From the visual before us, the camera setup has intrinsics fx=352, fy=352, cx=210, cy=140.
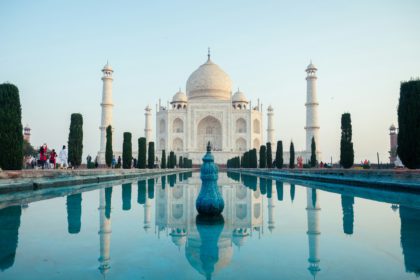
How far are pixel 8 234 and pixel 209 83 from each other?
3151 cm

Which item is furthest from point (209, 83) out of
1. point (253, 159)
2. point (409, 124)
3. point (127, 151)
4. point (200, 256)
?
point (200, 256)

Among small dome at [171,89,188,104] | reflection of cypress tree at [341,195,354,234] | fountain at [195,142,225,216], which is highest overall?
small dome at [171,89,188,104]

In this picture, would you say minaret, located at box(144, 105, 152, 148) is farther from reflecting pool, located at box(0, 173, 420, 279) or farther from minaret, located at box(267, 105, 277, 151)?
reflecting pool, located at box(0, 173, 420, 279)

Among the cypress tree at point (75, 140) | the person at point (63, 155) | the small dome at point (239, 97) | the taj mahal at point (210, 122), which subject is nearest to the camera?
the cypress tree at point (75, 140)

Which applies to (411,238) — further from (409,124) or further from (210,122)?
(210,122)

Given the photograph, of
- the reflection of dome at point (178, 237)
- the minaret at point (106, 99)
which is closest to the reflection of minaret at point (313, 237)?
the reflection of dome at point (178, 237)

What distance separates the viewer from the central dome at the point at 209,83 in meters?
32.7

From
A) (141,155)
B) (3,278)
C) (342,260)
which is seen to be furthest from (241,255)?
(141,155)

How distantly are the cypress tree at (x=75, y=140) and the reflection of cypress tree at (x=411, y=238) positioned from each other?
9182mm

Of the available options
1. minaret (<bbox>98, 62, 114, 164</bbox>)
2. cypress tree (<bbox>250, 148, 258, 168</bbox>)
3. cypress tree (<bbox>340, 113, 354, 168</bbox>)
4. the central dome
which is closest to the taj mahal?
the central dome

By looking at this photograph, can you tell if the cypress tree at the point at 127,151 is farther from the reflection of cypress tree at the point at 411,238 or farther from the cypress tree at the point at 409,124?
the reflection of cypress tree at the point at 411,238

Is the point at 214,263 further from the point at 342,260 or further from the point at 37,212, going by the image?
the point at 37,212

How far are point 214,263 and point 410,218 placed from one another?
1.73 meters

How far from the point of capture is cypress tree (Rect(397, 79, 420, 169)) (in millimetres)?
6684
